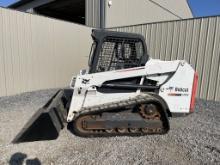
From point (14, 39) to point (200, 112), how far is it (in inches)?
255

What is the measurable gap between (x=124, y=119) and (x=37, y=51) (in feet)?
17.1

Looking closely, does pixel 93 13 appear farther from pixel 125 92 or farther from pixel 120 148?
pixel 120 148

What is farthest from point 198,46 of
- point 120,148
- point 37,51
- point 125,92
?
point 37,51

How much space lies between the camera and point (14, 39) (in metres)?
6.29

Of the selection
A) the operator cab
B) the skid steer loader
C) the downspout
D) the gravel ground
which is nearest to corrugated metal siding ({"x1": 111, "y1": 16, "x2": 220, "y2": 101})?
the gravel ground

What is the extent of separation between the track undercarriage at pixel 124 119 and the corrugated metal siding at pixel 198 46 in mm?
3698

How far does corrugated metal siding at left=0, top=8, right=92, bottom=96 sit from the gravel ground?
2.89 meters

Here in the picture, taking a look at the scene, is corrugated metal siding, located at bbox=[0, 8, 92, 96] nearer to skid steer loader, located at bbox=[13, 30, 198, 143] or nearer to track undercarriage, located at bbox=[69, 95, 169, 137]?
skid steer loader, located at bbox=[13, 30, 198, 143]

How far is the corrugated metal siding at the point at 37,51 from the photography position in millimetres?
6121

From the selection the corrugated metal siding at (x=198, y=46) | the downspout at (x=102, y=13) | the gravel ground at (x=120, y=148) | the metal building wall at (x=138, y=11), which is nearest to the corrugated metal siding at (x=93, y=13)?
the downspout at (x=102, y=13)

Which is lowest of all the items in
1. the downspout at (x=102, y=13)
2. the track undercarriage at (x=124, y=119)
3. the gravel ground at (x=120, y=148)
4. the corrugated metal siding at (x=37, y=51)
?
the gravel ground at (x=120, y=148)

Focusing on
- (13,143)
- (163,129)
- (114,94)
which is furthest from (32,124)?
(163,129)

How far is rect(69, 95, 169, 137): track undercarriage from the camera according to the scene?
330cm

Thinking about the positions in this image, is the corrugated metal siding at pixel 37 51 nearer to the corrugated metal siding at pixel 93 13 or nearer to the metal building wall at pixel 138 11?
the corrugated metal siding at pixel 93 13
